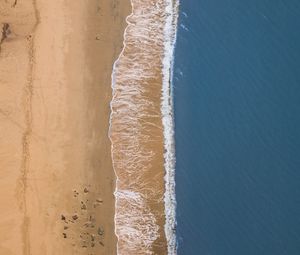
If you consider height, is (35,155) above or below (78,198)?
above

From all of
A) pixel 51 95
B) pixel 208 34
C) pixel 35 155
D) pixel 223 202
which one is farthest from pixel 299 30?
pixel 35 155

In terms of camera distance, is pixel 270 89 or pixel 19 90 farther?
pixel 270 89

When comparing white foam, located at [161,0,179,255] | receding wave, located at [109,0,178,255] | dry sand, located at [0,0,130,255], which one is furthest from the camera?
white foam, located at [161,0,179,255]

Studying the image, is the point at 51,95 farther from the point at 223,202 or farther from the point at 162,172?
the point at 223,202

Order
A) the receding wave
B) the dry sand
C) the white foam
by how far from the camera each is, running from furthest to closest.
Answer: the white foam
the receding wave
the dry sand

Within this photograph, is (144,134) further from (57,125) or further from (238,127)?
(238,127)

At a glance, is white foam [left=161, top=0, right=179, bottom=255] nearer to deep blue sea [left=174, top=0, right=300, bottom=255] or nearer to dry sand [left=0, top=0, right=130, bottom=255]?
deep blue sea [left=174, top=0, right=300, bottom=255]

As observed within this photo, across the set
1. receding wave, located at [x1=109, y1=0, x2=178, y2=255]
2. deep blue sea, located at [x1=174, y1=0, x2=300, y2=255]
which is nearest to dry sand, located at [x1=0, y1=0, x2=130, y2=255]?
receding wave, located at [x1=109, y1=0, x2=178, y2=255]
